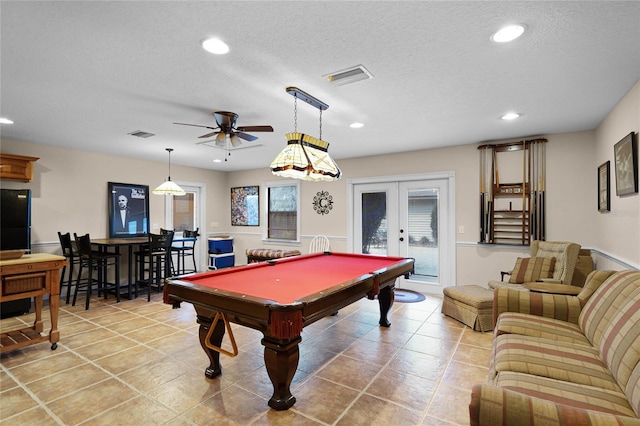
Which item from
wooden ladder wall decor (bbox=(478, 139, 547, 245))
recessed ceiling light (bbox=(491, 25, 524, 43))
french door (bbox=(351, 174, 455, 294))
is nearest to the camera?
recessed ceiling light (bbox=(491, 25, 524, 43))

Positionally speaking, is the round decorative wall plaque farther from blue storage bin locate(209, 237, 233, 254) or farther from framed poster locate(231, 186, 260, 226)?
blue storage bin locate(209, 237, 233, 254)

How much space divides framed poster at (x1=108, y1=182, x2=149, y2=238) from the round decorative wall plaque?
129 inches

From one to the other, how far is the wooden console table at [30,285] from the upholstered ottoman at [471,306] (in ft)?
14.1

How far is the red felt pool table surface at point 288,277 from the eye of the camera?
7.84 ft

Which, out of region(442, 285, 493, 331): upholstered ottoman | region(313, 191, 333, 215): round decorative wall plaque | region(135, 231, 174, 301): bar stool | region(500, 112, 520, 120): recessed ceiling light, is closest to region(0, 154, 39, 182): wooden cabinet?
region(135, 231, 174, 301): bar stool

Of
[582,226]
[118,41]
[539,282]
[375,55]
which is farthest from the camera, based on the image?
[582,226]

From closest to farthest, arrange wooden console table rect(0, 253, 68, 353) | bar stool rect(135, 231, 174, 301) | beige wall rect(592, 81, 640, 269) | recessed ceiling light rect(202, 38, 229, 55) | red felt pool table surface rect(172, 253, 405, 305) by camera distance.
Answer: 1. recessed ceiling light rect(202, 38, 229, 55)
2. red felt pool table surface rect(172, 253, 405, 305)
3. beige wall rect(592, 81, 640, 269)
4. wooden console table rect(0, 253, 68, 353)
5. bar stool rect(135, 231, 174, 301)

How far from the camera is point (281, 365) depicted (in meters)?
2.09

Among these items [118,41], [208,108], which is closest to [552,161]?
[208,108]

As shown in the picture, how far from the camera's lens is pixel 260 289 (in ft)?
8.13

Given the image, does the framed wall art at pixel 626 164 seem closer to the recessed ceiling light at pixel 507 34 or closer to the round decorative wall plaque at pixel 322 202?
the recessed ceiling light at pixel 507 34

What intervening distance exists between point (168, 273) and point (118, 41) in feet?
14.0

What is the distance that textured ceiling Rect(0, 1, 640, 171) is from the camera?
5.79 feet

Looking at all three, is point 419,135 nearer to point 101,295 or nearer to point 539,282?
point 539,282
